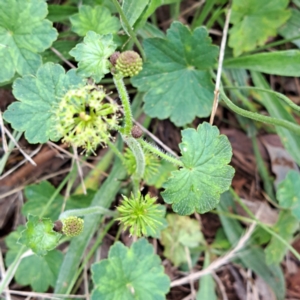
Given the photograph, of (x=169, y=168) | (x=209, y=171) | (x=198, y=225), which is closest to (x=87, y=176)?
(x=169, y=168)

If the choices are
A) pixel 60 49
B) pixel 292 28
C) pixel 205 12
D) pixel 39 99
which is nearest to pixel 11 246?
pixel 39 99

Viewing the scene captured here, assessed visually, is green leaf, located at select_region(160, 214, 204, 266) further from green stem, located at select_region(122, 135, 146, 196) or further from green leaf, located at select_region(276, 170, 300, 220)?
green stem, located at select_region(122, 135, 146, 196)

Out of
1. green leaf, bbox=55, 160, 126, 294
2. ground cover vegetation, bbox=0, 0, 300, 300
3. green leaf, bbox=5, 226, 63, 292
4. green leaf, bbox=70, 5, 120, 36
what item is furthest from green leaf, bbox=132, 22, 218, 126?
green leaf, bbox=5, 226, 63, 292

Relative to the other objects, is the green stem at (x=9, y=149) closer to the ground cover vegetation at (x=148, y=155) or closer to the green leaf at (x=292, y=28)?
the ground cover vegetation at (x=148, y=155)

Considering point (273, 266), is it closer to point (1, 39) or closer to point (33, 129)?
point (33, 129)

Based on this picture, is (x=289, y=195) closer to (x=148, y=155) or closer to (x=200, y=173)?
(x=148, y=155)

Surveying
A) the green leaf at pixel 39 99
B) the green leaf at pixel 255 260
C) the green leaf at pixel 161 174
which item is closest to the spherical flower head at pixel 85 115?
the green leaf at pixel 39 99
